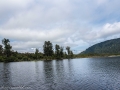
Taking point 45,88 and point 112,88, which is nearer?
point 112,88

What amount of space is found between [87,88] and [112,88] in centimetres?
643

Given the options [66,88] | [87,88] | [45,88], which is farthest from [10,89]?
[87,88]

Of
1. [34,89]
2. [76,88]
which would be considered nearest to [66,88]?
[76,88]

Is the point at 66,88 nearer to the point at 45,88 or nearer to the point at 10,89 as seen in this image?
the point at 45,88

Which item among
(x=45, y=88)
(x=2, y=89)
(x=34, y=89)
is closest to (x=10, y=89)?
(x=2, y=89)

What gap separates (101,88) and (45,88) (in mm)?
15224

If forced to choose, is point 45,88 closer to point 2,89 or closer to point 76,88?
point 76,88

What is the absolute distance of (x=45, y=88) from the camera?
44281 mm

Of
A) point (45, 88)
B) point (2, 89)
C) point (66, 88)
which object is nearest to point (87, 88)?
point (66, 88)

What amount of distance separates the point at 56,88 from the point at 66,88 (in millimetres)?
2824

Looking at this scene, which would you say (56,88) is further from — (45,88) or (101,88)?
(101,88)

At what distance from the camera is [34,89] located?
4266 cm

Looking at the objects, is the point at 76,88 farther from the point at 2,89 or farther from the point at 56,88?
the point at 2,89

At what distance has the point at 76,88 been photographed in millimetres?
42750
